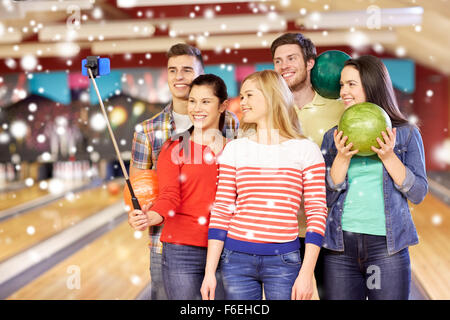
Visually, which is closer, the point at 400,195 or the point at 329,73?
the point at 400,195

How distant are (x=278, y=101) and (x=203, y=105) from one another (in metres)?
0.20

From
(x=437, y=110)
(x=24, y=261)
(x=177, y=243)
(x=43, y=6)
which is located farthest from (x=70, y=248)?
(x=437, y=110)

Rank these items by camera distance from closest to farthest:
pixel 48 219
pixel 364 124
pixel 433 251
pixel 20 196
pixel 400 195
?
pixel 364 124, pixel 400 195, pixel 433 251, pixel 48 219, pixel 20 196

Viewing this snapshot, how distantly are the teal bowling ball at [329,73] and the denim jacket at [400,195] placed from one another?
0.23 metres

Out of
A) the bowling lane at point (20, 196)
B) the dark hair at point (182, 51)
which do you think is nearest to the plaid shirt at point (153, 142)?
the dark hair at point (182, 51)

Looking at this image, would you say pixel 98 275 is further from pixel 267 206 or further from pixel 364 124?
pixel 364 124

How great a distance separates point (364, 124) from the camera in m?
1.04

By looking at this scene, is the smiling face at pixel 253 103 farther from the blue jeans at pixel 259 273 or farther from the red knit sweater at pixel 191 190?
the blue jeans at pixel 259 273

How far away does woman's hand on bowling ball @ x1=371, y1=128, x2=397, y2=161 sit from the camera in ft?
3.49

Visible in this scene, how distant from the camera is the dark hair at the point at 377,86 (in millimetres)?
1147

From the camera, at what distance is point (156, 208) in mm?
1136

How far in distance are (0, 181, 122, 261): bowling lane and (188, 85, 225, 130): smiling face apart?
2436 mm

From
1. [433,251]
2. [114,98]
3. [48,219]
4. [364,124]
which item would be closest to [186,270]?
[364,124]

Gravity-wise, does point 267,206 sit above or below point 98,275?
above
